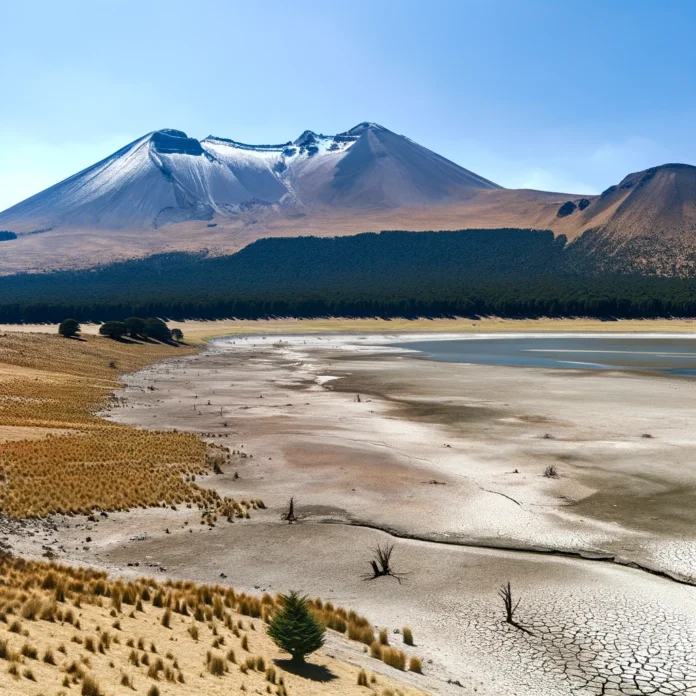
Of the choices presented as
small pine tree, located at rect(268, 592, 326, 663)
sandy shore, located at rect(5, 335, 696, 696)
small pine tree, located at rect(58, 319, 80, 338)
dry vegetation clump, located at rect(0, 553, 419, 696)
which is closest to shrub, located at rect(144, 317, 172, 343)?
small pine tree, located at rect(58, 319, 80, 338)

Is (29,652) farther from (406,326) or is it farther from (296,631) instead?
(406,326)

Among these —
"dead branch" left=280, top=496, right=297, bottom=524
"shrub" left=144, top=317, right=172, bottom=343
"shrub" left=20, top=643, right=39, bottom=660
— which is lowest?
"dead branch" left=280, top=496, right=297, bottom=524

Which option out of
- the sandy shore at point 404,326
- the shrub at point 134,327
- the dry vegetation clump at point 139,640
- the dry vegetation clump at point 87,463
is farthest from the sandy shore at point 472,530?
the sandy shore at point 404,326

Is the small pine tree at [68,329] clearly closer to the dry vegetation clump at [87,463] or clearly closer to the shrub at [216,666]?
the dry vegetation clump at [87,463]

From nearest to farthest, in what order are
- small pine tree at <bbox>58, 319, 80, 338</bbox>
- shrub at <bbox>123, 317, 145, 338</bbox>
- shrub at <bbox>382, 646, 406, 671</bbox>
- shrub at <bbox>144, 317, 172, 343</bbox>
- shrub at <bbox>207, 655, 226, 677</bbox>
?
shrub at <bbox>207, 655, 226, 677</bbox>, shrub at <bbox>382, 646, 406, 671</bbox>, small pine tree at <bbox>58, 319, 80, 338</bbox>, shrub at <bbox>123, 317, 145, 338</bbox>, shrub at <bbox>144, 317, 172, 343</bbox>

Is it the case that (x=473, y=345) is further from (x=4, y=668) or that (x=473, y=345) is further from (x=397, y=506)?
(x=4, y=668)

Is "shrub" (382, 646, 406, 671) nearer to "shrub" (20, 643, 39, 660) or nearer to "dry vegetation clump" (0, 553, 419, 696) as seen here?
"dry vegetation clump" (0, 553, 419, 696)

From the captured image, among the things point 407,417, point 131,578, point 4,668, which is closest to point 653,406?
point 407,417
